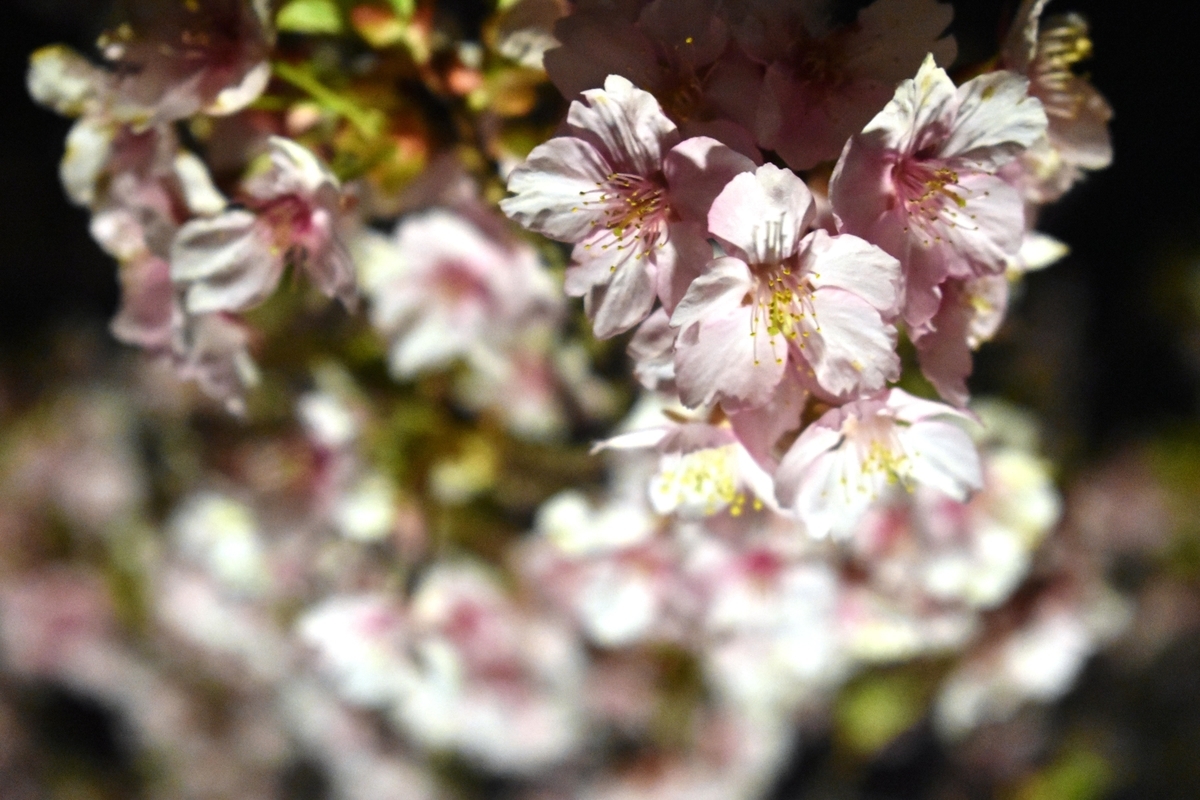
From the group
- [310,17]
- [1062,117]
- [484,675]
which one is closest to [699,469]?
[1062,117]

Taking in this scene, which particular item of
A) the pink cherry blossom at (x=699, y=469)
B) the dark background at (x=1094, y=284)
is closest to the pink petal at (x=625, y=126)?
the pink cherry blossom at (x=699, y=469)

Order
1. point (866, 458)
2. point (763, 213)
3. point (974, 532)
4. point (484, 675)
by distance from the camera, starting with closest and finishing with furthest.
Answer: point (763, 213), point (866, 458), point (974, 532), point (484, 675)

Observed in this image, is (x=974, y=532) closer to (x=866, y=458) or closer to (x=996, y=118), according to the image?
(x=866, y=458)

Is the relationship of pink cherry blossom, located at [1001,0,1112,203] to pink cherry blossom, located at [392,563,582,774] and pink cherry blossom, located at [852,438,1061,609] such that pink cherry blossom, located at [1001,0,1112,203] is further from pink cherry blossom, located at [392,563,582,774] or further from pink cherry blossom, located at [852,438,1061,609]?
pink cherry blossom, located at [392,563,582,774]

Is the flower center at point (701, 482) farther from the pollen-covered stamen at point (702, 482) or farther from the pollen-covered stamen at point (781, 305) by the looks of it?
the pollen-covered stamen at point (781, 305)

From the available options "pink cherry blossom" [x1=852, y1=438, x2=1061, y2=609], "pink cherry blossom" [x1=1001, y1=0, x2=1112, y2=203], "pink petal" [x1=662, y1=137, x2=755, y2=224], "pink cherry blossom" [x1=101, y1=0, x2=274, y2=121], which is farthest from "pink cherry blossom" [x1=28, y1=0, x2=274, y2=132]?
"pink cherry blossom" [x1=852, y1=438, x2=1061, y2=609]

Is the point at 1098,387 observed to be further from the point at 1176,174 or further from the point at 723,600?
the point at 723,600
